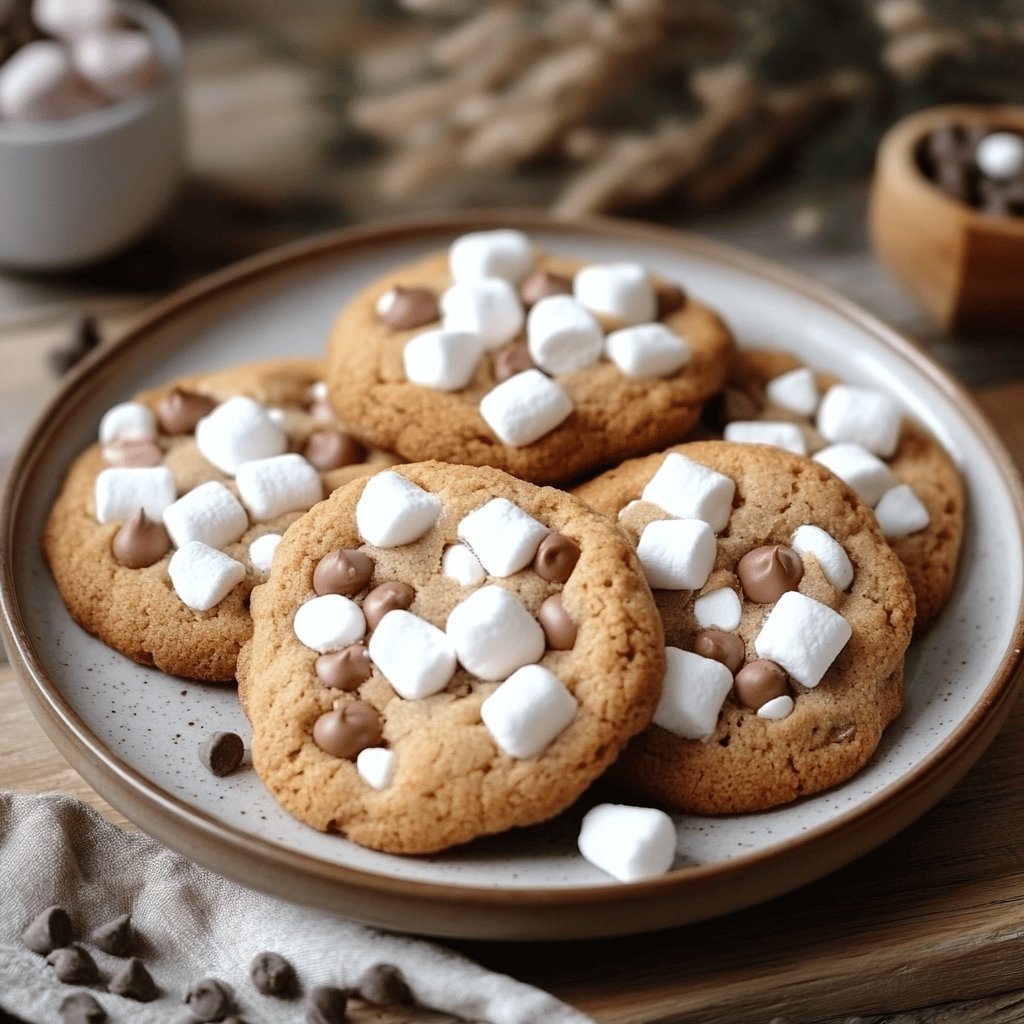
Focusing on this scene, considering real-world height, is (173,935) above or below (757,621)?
below

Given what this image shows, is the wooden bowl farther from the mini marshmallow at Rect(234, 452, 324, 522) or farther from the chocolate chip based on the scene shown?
the chocolate chip

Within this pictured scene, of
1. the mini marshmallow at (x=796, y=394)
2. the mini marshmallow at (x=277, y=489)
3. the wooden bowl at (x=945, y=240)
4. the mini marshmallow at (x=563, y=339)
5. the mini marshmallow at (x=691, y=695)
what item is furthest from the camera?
the wooden bowl at (x=945, y=240)

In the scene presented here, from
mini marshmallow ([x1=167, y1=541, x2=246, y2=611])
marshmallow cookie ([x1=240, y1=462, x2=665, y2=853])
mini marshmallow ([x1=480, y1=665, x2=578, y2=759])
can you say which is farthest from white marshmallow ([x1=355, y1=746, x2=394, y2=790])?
mini marshmallow ([x1=167, y1=541, x2=246, y2=611])

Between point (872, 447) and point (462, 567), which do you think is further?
point (872, 447)

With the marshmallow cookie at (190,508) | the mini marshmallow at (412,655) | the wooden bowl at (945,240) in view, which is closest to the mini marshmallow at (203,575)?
the marshmallow cookie at (190,508)

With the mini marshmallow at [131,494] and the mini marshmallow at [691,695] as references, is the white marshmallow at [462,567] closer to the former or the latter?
the mini marshmallow at [691,695]

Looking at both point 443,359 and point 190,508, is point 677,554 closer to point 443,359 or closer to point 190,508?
point 443,359

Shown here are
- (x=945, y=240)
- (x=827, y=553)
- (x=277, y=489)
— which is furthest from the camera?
(x=945, y=240)

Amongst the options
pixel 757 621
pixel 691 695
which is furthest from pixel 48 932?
pixel 757 621
